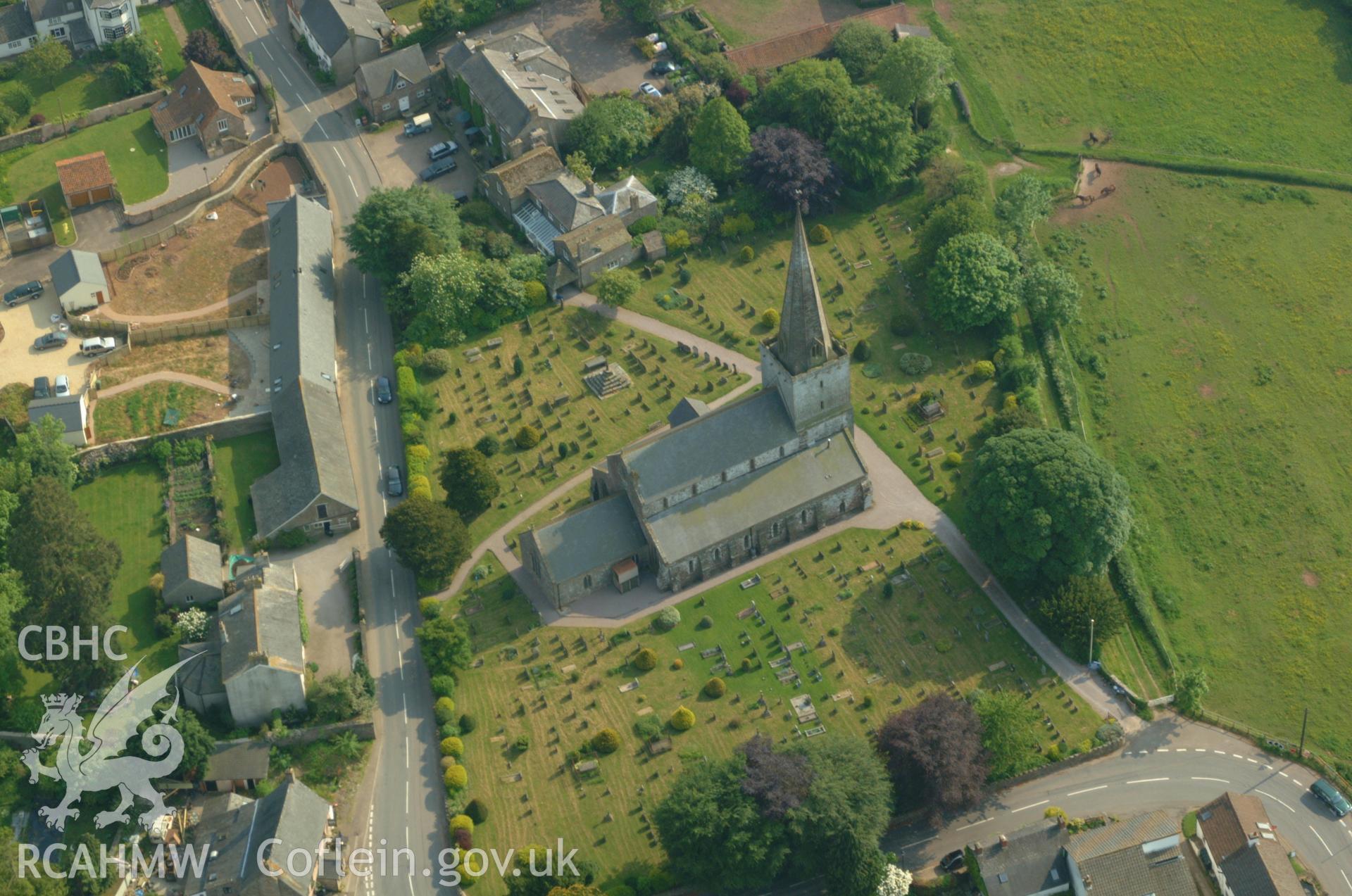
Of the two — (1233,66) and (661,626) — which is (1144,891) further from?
(1233,66)

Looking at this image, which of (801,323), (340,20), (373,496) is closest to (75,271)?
(373,496)

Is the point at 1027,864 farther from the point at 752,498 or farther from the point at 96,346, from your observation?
the point at 96,346

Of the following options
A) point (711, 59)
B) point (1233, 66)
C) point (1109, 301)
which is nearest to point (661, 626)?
point (1109, 301)

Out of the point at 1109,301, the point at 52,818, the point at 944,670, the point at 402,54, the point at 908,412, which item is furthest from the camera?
the point at 402,54

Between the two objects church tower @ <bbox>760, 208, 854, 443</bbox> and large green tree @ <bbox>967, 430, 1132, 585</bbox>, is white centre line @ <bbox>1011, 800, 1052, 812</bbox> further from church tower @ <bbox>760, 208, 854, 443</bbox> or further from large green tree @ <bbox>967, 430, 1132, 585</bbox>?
church tower @ <bbox>760, 208, 854, 443</bbox>

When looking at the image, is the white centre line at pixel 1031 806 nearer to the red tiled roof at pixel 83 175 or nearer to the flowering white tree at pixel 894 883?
the flowering white tree at pixel 894 883

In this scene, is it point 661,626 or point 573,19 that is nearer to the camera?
point 661,626
